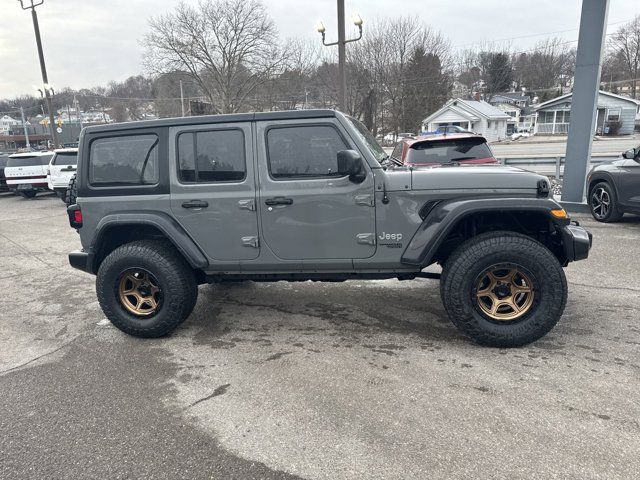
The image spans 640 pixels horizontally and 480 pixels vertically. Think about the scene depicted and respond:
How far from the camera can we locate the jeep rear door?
A: 12.6 ft

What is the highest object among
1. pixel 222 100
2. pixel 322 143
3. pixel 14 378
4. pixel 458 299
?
pixel 222 100

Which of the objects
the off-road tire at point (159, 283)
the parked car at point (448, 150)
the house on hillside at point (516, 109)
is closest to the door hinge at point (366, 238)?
the off-road tire at point (159, 283)

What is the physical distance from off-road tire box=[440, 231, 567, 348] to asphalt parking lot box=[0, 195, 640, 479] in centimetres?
15

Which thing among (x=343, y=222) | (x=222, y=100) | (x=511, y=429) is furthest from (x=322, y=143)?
(x=222, y=100)

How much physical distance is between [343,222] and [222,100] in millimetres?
33332

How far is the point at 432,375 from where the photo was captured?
3279mm

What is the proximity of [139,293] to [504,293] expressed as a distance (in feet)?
10.6

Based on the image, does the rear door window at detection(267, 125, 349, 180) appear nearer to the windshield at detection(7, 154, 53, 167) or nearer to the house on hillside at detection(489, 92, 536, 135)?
the windshield at detection(7, 154, 53, 167)

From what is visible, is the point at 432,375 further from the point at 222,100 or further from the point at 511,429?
the point at 222,100

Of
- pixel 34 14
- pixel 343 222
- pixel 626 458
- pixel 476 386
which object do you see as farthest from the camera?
pixel 34 14

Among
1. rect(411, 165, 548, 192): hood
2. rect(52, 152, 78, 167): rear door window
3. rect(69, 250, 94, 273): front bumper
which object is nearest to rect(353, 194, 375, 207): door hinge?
rect(411, 165, 548, 192): hood

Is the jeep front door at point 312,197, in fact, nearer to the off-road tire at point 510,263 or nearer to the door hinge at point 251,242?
the door hinge at point 251,242

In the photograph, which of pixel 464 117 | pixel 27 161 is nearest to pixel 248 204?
pixel 27 161

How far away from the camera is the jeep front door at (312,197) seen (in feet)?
12.2
